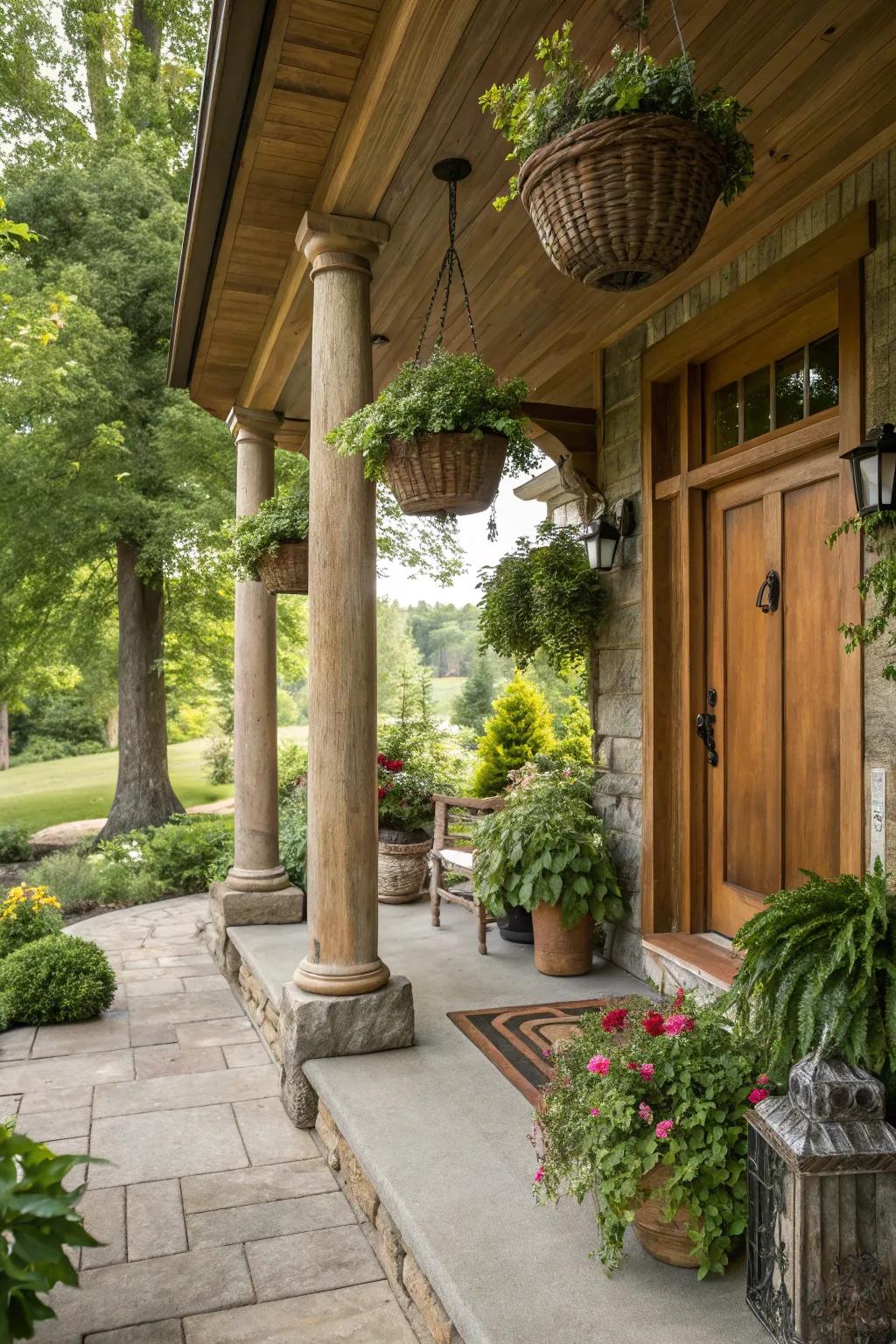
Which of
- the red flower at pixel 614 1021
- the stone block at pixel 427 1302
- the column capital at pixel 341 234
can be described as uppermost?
the column capital at pixel 341 234

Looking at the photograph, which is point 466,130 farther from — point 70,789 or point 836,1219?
point 70,789

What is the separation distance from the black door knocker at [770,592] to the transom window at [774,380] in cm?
53

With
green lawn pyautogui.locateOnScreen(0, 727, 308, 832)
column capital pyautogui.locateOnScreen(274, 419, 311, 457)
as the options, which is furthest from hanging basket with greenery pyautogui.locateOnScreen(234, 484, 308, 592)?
green lawn pyautogui.locateOnScreen(0, 727, 308, 832)

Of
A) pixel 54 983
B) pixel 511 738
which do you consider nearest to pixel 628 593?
pixel 54 983

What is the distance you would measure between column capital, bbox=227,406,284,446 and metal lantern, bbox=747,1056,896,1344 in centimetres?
459

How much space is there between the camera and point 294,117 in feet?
9.78

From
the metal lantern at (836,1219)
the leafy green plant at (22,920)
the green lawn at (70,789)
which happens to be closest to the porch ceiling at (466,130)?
the metal lantern at (836,1219)

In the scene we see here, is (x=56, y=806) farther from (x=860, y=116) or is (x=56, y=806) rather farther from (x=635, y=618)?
(x=860, y=116)

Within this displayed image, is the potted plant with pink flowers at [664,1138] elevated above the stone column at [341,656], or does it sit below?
below

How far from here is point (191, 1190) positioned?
2930mm

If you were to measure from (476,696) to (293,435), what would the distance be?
42.7 feet

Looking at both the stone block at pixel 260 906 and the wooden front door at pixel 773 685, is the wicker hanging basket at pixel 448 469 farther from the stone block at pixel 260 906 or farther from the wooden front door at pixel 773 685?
the stone block at pixel 260 906

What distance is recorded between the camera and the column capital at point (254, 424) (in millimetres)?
5457

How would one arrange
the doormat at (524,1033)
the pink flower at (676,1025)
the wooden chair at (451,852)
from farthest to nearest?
the wooden chair at (451,852), the doormat at (524,1033), the pink flower at (676,1025)
